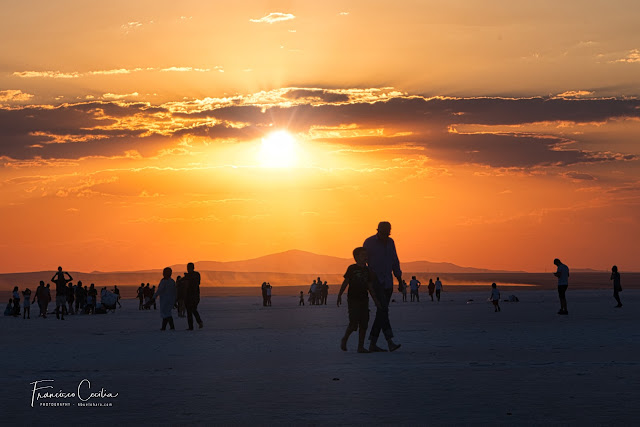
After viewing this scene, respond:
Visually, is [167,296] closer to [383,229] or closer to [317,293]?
[383,229]

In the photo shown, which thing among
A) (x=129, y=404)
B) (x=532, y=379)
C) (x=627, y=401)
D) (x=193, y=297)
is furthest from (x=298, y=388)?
(x=193, y=297)

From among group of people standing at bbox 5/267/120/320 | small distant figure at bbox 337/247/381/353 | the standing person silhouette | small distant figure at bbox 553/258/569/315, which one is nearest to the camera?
the standing person silhouette

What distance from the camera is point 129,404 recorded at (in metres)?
10.8

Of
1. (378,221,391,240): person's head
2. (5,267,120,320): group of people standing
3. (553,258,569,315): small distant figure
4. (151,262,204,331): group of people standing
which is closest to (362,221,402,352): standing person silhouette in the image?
(378,221,391,240): person's head

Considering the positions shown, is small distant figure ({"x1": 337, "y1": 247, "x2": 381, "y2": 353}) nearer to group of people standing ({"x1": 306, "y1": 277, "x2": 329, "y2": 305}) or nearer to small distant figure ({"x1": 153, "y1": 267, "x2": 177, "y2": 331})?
small distant figure ({"x1": 153, "y1": 267, "x2": 177, "y2": 331})

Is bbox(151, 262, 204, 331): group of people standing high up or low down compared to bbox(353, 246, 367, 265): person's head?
down

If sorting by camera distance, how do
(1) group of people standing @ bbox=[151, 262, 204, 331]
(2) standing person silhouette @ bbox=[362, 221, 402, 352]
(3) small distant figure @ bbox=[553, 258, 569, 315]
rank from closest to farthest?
(2) standing person silhouette @ bbox=[362, 221, 402, 352], (1) group of people standing @ bbox=[151, 262, 204, 331], (3) small distant figure @ bbox=[553, 258, 569, 315]

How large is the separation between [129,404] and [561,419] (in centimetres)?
459

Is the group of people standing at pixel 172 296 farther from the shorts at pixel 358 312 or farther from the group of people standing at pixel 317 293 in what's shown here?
the group of people standing at pixel 317 293

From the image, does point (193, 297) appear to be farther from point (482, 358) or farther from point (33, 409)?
point (33, 409)

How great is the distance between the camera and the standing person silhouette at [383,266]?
17.9m

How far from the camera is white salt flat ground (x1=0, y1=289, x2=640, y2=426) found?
976 centimetres

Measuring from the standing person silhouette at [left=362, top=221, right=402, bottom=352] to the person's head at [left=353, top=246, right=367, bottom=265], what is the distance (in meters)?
0.19

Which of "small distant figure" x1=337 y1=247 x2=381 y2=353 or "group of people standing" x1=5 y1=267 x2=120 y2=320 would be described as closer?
"small distant figure" x1=337 y1=247 x2=381 y2=353
